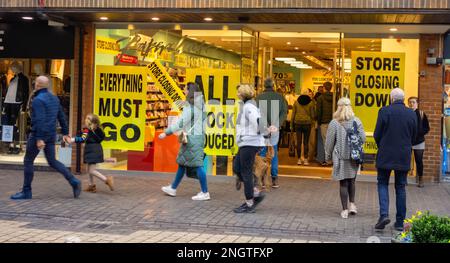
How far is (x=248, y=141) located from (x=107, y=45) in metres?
5.32

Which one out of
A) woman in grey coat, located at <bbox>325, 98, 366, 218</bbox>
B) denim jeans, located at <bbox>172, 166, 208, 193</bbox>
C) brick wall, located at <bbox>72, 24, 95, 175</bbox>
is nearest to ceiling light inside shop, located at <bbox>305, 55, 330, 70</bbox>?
brick wall, located at <bbox>72, 24, 95, 175</bbox>

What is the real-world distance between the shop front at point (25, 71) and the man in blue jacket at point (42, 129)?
3.26 meters

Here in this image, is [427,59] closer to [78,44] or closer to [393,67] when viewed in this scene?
[393,67]

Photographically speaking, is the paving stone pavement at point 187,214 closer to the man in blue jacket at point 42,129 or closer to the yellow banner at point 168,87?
the man in blue jacket at point 42,129

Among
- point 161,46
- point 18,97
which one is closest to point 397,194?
point 161,46

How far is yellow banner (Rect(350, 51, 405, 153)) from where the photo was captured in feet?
43.9

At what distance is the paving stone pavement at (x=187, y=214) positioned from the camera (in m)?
8.44

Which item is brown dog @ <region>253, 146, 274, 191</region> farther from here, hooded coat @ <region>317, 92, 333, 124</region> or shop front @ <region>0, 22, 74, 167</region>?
hooded coat @ <region>317, 92, 333, 124</region>

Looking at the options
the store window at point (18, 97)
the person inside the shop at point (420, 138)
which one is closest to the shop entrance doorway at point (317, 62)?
the person inside the shop at point (420, 138)

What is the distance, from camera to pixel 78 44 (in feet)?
44.9

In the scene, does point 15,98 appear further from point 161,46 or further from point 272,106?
point 272,106

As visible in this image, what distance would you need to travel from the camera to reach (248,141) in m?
9.70

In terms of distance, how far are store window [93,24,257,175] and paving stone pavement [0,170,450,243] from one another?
93 cm

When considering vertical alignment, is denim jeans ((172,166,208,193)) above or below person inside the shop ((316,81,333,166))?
below
